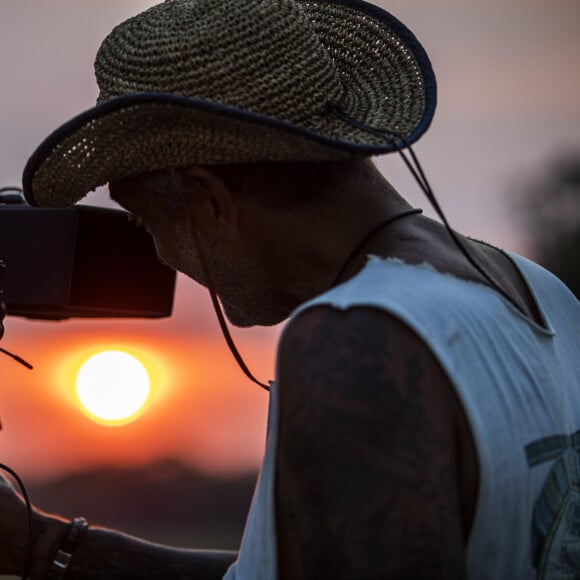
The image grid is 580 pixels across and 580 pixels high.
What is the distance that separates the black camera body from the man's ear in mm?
575

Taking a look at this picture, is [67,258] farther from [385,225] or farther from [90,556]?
[385,225]

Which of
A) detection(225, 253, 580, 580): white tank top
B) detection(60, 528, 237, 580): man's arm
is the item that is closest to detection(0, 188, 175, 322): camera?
detection(60, 528, 237, 580): man's arm

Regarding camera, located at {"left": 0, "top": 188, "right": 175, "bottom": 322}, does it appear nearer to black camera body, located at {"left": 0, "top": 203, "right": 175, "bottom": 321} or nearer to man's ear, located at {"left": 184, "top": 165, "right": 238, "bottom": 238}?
black camera body, located at {"left": 0, "top": 203, "right": 175, "bottom": 321}

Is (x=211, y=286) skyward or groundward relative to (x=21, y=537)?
skyward

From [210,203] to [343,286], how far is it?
44 centimetres

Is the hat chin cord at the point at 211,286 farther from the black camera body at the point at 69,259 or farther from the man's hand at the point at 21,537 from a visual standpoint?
the man's hand at the point at 21,537

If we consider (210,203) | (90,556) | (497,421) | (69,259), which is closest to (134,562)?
(90,556)

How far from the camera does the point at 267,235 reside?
86.6 inches

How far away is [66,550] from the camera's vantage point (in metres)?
2.90

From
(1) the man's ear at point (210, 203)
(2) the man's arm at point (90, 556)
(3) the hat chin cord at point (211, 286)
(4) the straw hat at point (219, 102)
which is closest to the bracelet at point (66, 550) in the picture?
(2) the man's arm at point (90, 556)

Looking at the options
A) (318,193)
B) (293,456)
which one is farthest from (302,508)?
(318,193)

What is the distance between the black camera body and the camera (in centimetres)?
276

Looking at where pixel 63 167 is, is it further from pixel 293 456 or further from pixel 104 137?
pixel 293 456

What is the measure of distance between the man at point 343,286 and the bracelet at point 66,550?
0.80 metres
